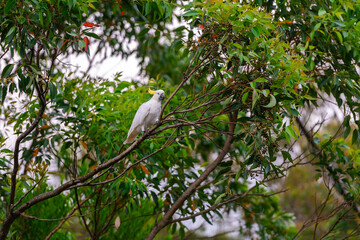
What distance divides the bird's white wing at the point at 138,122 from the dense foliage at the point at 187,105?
3.9 inches

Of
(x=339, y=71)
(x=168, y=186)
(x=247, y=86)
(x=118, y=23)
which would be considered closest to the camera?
(x=247, y=86)

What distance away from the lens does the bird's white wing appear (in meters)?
2.86

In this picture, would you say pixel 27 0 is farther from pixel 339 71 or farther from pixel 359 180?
pixel 359 180

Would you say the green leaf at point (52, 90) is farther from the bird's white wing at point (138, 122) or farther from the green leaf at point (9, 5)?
the bird's white wing at point (138, 122)

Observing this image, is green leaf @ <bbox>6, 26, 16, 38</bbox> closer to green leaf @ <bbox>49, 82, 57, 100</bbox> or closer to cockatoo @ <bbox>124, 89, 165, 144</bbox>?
green leaf @ <bbox>49, 82, 57, 100</bbox>

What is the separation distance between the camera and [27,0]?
2293 millimetres

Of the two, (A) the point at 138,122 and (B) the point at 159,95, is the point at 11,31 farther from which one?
(B) the point at 159,95

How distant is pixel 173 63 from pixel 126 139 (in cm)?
281

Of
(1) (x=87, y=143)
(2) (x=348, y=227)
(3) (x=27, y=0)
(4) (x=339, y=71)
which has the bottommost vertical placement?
(2) (x=348, y=227)

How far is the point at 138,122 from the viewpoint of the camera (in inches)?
112

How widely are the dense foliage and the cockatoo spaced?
99 mm

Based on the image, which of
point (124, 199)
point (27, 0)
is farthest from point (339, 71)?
point (27, 0)

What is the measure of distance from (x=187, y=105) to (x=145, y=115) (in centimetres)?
40

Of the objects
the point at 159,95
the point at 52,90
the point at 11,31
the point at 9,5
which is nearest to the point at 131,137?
the point at 159,95
